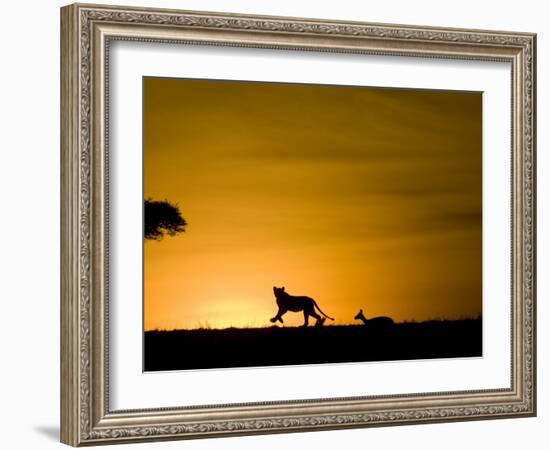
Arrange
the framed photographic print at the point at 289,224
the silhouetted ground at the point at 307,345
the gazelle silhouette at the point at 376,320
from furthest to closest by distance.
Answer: the gazelle silhouette at the point at 376,320 → the silhouetted ground at the point at 307,345 → the framed photographic print at the point at 289,224

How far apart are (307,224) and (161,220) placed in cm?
57

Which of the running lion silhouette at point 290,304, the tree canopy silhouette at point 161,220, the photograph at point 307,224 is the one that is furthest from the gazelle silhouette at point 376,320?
the tree canopy silhouette at point 161,220

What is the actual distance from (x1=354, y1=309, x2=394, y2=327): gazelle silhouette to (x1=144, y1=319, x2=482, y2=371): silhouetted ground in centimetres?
2

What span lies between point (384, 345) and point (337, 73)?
1.03 meters

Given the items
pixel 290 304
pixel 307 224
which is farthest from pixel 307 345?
pixel 307 224

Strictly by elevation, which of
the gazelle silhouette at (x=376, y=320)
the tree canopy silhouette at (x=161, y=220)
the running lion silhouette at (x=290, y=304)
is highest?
the tree canopy silhouette at (x=161, y=220)

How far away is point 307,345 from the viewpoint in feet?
17.2

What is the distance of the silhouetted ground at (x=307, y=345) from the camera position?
199 inches

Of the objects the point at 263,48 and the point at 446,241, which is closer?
the point at 263,48

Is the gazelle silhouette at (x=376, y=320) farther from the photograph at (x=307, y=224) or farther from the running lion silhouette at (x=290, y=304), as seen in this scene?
the running lion silhouette at (x=290, y=304)

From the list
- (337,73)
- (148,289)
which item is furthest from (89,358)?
(337,73)

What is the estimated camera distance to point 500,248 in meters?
5.55

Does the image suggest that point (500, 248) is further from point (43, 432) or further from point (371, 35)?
point (43, 432)

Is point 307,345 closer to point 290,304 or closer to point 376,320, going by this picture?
point 290,304
